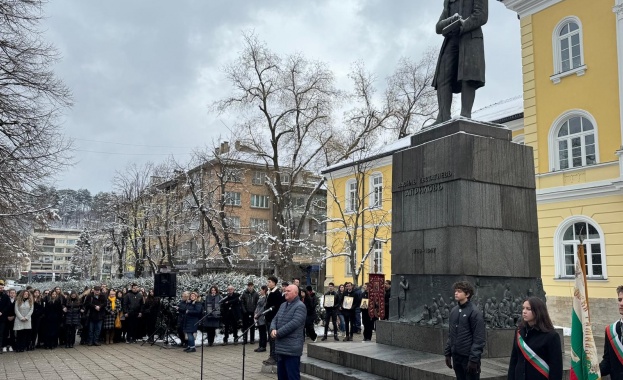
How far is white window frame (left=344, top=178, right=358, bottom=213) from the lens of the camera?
115 feet

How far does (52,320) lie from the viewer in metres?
16.1

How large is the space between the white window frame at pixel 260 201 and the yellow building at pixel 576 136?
124 ft

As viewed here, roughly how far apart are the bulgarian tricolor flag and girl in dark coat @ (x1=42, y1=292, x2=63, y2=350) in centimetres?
1504

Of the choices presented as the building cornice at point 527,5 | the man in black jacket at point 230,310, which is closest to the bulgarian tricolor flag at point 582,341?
the man in black jacket at point 230,310

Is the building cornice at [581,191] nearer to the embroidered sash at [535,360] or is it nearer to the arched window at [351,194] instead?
the embroidered sash at [535,360]

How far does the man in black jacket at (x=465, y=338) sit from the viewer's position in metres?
5.80

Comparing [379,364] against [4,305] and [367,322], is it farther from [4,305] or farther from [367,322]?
[4,305]

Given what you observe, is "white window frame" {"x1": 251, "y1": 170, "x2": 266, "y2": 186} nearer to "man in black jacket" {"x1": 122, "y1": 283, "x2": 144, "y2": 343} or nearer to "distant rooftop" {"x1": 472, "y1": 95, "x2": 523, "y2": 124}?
"distant rooftop" {"x1": 472, "y1": 95, "x2": 523, "y2": 124}

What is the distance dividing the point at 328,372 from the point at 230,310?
29.9 ft

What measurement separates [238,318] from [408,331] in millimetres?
9533

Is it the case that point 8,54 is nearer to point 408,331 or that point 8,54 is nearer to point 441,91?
point 441,91

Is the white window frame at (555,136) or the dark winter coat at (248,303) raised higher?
→ the white window frame at (555,136)

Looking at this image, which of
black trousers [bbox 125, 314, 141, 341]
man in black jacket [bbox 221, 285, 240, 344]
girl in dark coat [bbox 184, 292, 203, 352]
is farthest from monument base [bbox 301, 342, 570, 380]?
black trousers [bbox 125, 314, 141, 341]

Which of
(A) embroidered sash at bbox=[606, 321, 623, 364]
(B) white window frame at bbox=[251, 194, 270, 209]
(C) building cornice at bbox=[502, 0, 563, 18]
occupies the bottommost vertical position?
(A) embroidered sash at bbox=[606, 321, 623, 364]
